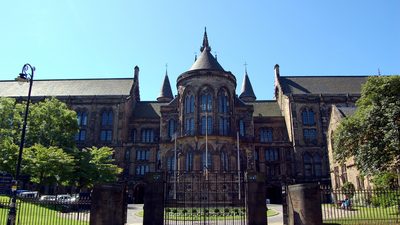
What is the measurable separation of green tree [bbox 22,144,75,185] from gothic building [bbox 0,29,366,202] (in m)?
15.4

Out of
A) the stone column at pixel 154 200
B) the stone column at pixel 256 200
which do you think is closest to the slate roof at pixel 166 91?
the stone column at pixel 154 200

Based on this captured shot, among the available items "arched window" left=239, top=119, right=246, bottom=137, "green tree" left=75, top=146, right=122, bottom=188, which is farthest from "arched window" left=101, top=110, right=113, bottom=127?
"arched window" left=239, top=119, right=246, bottom=137

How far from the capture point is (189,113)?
48719mm

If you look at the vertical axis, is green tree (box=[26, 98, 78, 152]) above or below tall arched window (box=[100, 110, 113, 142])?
below

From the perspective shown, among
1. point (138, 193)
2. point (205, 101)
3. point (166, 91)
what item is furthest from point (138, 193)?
point (166, 91)

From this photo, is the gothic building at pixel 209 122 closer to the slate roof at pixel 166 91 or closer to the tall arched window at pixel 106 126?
the tall arched window at pixel 106 126

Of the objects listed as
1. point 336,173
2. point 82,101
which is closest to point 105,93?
point 82,101

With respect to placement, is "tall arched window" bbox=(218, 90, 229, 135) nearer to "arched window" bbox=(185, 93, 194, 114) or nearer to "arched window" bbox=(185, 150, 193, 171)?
"arched window" bbox=(185, 93, 194, 114)

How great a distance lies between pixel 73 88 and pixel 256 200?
52870 mm

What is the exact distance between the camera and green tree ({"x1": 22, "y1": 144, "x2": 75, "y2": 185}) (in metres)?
34.0

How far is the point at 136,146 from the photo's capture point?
5894 centimetres

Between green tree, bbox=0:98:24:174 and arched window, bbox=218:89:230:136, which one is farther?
arched window, bbox=218:89:230:136

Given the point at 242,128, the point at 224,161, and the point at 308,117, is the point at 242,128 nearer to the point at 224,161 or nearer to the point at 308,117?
the point at 224,161

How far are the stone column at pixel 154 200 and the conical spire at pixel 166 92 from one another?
54.0m
